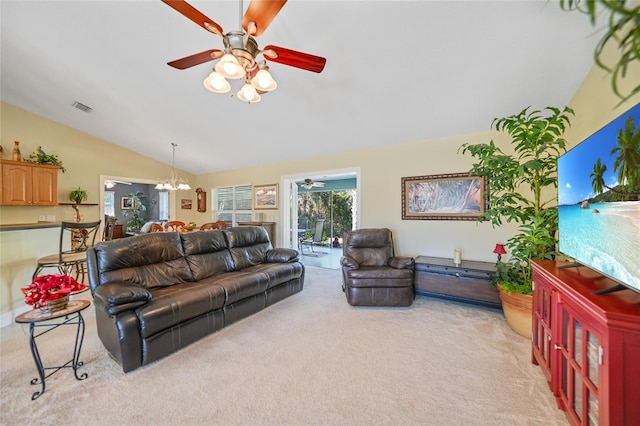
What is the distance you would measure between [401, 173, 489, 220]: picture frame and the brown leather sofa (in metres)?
2.10

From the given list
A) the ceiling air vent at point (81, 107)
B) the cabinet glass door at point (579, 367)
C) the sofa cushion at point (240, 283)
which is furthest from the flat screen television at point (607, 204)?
the ceiling air vent at point (81, 107)

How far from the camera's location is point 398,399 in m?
1.72

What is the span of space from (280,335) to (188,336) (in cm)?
84

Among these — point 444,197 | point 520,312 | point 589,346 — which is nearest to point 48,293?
point 589,346

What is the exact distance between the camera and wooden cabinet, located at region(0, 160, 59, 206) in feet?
13.9

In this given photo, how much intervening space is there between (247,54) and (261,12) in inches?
13.0

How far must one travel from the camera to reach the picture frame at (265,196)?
5937 mm

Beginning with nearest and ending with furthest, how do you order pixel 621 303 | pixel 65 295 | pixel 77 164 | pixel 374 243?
pixel 621 303
pixel 65 295
pixel 374 243
pixel 77 164

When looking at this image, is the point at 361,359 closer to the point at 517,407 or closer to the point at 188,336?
the point at 517,407

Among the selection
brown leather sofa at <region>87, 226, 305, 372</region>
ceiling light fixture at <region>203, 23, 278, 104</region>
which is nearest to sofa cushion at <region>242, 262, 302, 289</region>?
brown leather sofa at <region>87, 226, 305, 372</region>

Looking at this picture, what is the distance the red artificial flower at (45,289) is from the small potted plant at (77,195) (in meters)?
4.60

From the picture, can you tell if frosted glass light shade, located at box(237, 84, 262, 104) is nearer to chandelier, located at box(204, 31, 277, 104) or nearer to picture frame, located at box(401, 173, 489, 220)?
chandelier, located at box(204, 31, 277, 104)

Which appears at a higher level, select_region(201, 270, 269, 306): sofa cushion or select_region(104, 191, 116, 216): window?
select_region(104, 191, 116, 216): window

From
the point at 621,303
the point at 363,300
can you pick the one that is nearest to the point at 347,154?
the point at 363,300
